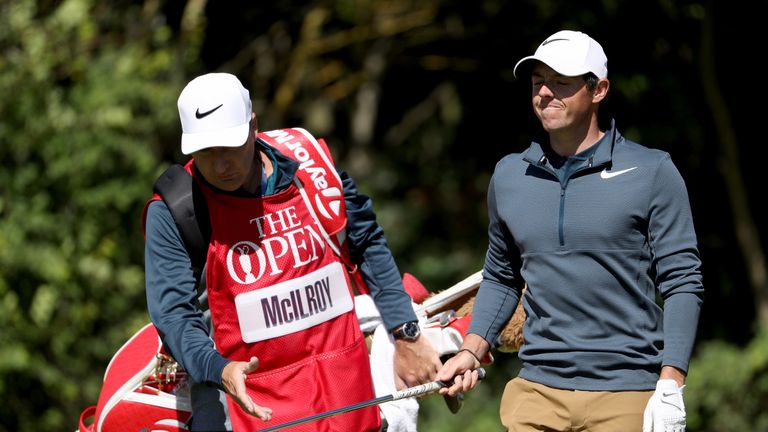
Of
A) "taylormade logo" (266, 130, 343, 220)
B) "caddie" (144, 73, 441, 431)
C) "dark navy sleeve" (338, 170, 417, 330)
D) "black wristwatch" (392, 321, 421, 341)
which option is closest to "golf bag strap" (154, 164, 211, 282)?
"caddie" (144, 73, 441, 431)

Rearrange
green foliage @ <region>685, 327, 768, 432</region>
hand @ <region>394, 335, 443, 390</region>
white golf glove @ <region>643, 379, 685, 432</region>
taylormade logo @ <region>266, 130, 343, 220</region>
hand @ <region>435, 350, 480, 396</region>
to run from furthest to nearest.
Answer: green foliage @ <region>685, 327, 768, 432</region> → hand @ <region>394, 335, 443, 390</region> → taylormade logo @ <region>266, 130, 343, 220</region> → hand @ <region>435, 350, 480, 396</region> → white golf glove @ <region>643, 379, 685, 432</region>

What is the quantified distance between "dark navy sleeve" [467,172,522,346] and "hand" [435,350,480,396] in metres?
0.10

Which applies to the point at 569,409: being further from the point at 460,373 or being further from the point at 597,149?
the point at 597,149

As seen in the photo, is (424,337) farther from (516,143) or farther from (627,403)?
(516,143)

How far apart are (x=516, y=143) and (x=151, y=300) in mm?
9666

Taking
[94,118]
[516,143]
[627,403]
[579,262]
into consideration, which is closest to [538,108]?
[579,262]

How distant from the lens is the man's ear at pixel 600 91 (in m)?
4.62

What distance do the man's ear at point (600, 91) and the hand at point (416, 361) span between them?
4.24 feet

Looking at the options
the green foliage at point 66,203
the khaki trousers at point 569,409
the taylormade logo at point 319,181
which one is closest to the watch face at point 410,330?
the taylormade logo at point 319,181

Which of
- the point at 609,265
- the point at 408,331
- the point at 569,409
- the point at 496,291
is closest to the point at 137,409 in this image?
the point at 408,331

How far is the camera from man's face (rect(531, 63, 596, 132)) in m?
4.57

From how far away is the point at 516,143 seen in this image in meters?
14.2

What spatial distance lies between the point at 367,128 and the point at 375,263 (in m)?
12.4

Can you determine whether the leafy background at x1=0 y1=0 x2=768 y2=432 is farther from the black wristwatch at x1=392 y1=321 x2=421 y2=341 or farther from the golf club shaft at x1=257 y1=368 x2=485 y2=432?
the golf club shaft at x1=257 y1=368 x2=485 y2=432
